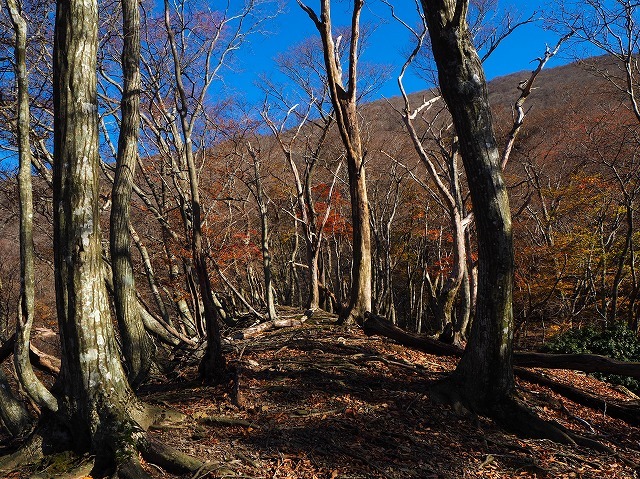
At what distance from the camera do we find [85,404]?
3518 millimetres

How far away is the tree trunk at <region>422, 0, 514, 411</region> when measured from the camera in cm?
444

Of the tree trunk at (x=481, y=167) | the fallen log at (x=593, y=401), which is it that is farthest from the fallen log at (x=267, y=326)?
the tree trunk at (x=481, y=167)

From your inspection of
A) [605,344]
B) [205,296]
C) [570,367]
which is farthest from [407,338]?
[605,344]

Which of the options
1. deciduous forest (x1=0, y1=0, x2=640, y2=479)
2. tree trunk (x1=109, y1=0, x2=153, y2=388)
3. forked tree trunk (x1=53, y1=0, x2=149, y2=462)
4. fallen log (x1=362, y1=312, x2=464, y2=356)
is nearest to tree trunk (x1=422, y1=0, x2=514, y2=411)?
deciduous forest (x1=0, y1=0, x2=640, y2=479)

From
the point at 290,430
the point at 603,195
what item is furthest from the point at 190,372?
the point at 603,195

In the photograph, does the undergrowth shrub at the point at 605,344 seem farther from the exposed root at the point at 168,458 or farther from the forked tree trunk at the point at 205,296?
Answer: the exposed root at the point at 168,458

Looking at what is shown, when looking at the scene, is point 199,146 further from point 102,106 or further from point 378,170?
point 378,170

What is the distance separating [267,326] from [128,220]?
3786mm

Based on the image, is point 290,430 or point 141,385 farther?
point 141,385

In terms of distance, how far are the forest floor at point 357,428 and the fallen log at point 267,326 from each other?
176 centimetres

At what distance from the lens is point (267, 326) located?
8789mm

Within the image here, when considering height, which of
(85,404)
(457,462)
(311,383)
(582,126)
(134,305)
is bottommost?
(457,462)

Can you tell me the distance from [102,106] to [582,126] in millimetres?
19712

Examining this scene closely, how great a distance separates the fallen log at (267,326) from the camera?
819 centimetres
